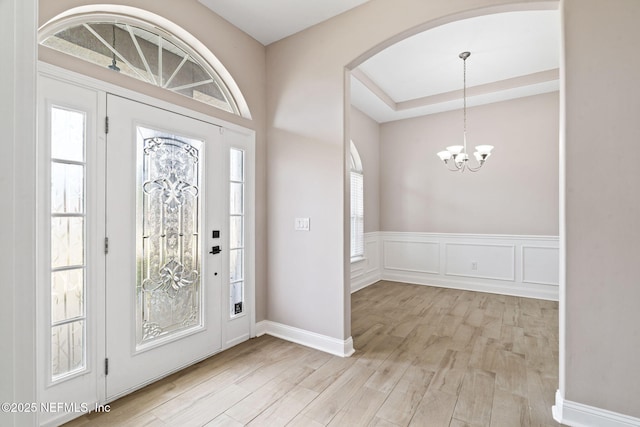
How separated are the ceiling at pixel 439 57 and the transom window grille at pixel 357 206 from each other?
1.03m

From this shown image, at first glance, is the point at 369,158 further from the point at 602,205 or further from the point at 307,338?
the point at 602,205

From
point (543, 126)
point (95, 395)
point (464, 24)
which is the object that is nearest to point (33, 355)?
point (95, 395)

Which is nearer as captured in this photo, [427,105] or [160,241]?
[160,241]

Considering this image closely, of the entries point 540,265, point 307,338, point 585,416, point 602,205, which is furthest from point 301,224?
point 540,265

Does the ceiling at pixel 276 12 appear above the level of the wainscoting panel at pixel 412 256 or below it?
above

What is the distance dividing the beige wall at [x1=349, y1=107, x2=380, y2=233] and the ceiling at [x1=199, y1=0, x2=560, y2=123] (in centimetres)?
24

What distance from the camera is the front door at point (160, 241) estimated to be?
2043 millimetres

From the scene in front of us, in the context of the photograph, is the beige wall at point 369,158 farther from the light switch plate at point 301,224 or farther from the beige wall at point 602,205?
the beige wall at point 602,205

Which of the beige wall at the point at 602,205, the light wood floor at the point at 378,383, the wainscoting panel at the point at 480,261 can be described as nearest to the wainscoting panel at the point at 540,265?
the wainscoting panel at the point at 480,261

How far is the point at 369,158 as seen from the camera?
18.3ft

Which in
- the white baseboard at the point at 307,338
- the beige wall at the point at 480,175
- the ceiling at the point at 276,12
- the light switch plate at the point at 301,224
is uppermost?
the ceiling at the point at 276,12

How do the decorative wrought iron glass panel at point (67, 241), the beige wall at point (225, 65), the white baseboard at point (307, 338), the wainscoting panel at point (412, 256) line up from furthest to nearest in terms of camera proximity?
1. the wainscoting panel at point (412, 256)
2. the white baseboard at point (307, 338)
3. the beige wall at point (225, 65)
4. the decorative wrought iron glass panel at point (67, 241)

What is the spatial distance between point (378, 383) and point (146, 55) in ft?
10.7

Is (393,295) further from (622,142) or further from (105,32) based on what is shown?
(105,32)
